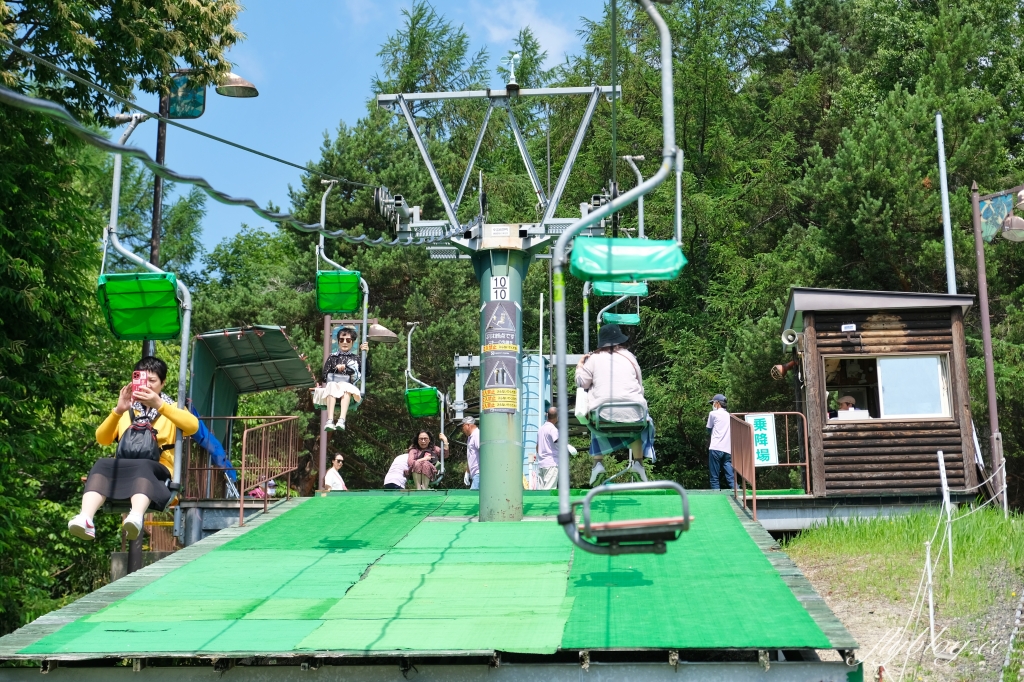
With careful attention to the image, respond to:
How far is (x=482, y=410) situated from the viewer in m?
14.3

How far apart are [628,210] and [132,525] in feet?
106

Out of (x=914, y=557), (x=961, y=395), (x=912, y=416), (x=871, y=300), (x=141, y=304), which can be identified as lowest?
(x=914, y=557)

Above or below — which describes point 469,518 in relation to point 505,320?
below

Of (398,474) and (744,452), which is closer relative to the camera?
(744,452)

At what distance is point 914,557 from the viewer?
46.2 ft

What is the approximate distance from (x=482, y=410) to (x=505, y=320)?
113 cm

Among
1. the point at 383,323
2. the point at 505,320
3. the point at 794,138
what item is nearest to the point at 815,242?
the point at 794,138

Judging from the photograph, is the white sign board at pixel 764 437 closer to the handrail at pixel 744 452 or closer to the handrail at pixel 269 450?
the handrail at pixel 744 452

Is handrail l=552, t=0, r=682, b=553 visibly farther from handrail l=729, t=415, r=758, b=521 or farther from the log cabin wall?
the log cabin wall

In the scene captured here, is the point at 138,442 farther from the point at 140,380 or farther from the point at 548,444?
the point at 548,444

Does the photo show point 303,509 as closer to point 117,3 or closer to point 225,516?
point 225,516

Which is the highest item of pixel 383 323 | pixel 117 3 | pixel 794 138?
pixel 794 138

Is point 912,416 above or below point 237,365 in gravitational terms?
below

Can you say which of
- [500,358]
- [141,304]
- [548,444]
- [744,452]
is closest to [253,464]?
[141,304]
